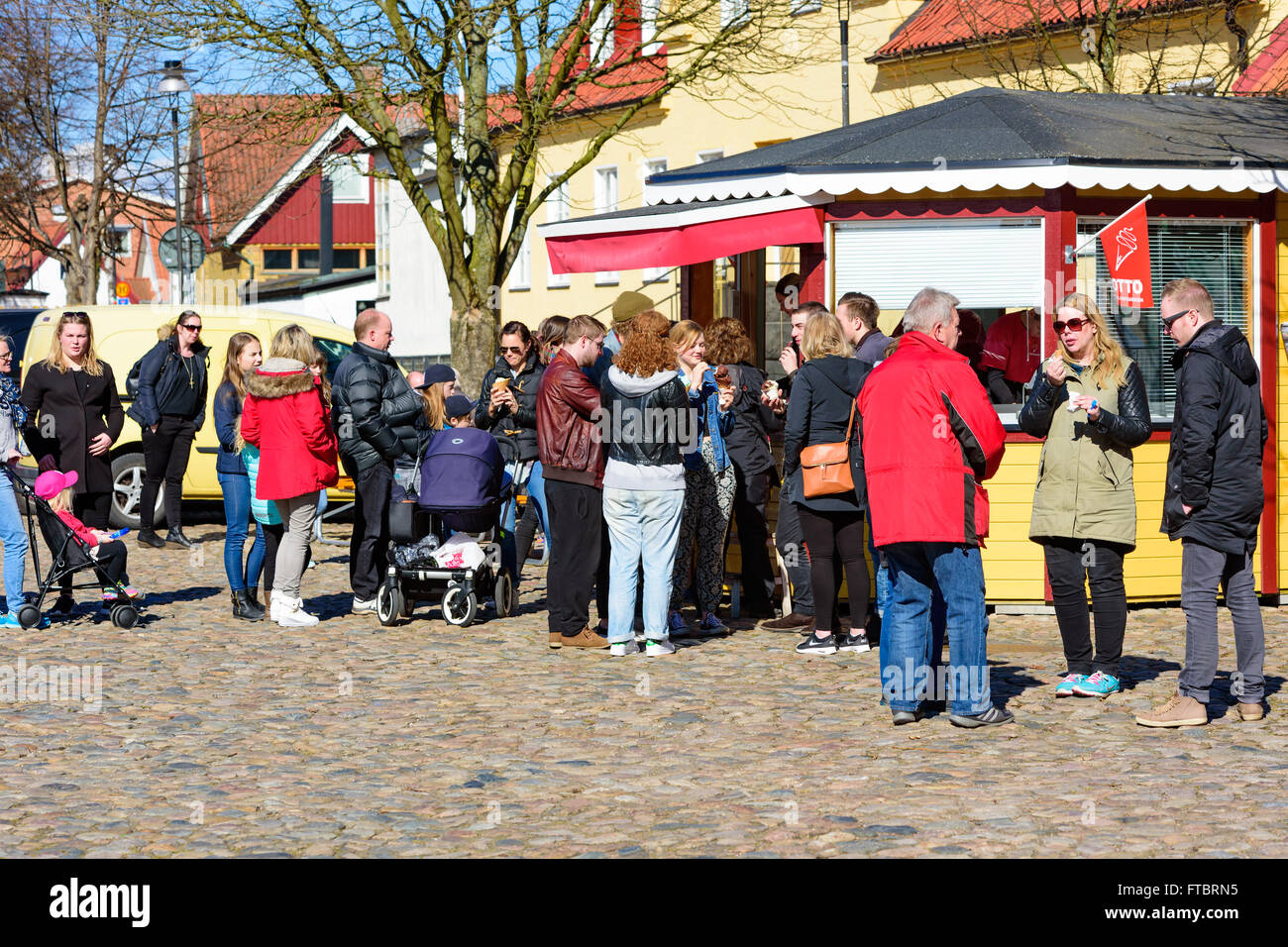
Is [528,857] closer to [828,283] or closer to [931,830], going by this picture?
[931,830]

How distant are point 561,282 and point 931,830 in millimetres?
29874

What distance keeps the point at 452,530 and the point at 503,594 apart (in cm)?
57

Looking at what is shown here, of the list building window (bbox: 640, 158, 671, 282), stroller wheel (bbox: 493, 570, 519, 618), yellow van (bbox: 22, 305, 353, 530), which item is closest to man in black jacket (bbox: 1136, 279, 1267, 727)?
stroller wheel (bbox: 493, 570, 519, 618)

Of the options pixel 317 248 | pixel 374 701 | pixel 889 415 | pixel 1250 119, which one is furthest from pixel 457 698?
pixel 317 248

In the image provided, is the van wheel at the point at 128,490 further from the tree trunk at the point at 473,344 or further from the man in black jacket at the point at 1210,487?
the man in black jacket at the point at 1210,487

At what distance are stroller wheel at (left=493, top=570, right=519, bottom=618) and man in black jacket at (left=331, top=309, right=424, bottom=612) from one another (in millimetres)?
860

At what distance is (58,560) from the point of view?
38.7 feet

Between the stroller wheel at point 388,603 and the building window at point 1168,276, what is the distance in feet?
16.6

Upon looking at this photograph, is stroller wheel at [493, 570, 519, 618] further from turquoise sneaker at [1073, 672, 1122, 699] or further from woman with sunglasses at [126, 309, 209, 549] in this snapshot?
woman with sunglasses at [126, 309, 209, 549]

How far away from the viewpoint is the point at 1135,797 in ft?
22.3

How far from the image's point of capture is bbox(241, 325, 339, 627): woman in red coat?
11516mm

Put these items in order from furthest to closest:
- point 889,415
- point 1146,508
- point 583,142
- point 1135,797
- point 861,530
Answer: point 583,142, point 1146,508, point 861,530, point 889,415, point 1135,797

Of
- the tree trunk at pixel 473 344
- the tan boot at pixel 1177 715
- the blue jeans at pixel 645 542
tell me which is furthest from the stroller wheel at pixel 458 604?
the tree trunk at pixel 473 344

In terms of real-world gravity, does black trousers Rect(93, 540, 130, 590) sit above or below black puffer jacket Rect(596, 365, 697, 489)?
below
